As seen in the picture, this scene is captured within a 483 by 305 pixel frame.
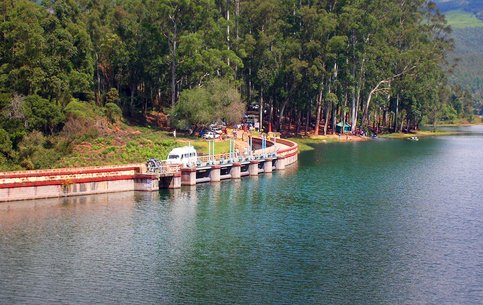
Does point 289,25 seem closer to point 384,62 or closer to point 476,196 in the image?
point 384,62

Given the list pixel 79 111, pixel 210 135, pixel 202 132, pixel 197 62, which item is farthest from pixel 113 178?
pixel 197 62

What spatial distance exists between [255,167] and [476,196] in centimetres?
3210

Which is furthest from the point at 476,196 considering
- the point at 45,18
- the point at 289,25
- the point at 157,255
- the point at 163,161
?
the point at 289,25

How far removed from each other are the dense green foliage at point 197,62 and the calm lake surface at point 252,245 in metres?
22.8

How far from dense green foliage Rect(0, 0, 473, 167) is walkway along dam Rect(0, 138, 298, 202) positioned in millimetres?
7991

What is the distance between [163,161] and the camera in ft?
299

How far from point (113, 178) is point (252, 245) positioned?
1115 inches

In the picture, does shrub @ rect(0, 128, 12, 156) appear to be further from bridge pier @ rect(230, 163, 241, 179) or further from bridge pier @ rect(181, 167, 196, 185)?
bridge pier @ rect(230, 163, 241, 179)

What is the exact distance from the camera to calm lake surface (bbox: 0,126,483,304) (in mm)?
49594

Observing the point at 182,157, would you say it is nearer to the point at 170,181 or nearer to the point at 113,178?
the point at 170,181

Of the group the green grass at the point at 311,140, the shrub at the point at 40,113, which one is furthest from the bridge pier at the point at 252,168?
the green grass at the point at 311,140

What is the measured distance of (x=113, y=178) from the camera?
3319 inches

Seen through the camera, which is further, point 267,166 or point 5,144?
point 267,166

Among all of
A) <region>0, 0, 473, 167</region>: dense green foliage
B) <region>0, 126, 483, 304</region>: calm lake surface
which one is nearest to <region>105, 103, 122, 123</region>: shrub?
<region>0, 0, 473, 167</region>: dense green foliage
